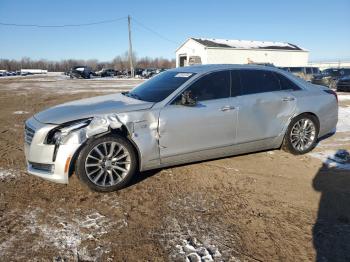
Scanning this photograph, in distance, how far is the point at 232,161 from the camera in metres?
5.55

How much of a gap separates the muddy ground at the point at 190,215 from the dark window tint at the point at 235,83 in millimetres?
1165

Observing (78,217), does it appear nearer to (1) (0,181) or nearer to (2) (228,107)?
(1) (0,181)

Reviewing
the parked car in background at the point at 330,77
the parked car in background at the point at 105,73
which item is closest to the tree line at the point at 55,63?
the parked car in background at the point at 105,73

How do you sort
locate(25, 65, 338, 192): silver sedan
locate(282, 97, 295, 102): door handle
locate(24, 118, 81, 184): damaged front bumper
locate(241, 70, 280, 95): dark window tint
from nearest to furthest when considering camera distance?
locate(24, 118, 81, 184): damaged front bumper
locate(25, 65, 338, 192): silver sedan
locate(241, 70, 280, 95): dark window tint
locate(282, 97, 295, 102): door handle

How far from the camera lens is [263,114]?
211 inches

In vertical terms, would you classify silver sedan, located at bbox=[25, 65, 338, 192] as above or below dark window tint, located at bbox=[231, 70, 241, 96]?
below

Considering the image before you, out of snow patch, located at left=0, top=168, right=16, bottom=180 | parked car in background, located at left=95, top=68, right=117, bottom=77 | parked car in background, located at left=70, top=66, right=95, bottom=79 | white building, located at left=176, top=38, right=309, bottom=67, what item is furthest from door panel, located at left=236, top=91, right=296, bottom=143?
parked car in background, located at left=95, top=68, right=117, bottom=77

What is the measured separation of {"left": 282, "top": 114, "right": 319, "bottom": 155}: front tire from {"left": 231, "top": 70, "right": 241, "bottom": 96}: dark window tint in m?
1.21

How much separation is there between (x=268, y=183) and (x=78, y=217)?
2582mm

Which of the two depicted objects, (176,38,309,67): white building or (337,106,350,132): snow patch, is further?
(176,38,309,67): white building

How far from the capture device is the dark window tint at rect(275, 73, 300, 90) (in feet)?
18.8

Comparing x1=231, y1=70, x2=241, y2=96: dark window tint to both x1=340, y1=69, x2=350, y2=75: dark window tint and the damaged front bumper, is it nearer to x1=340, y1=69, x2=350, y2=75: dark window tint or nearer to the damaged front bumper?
the damaged front bumper

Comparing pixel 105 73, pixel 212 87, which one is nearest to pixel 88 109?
pixel 212 87

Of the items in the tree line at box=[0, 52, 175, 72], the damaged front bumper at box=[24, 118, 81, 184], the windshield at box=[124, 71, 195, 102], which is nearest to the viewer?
the damaged front bumper at box=[24, 118, 81, 184]
